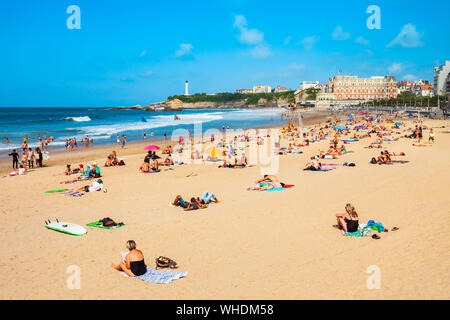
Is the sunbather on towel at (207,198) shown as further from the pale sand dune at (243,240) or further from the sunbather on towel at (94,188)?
the sunbather on towel at (94,188)

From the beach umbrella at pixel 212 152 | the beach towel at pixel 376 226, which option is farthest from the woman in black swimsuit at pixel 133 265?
the beach umbrella at pixel 212 152

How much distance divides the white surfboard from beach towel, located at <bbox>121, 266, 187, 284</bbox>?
219 cm

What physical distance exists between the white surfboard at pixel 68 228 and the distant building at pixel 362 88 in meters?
130

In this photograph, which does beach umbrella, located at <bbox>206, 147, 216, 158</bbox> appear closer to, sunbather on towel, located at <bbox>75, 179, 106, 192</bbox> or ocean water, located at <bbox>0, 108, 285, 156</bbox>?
sunbather on towel, located at <bbox>75, 179, 106, 192</bbox>

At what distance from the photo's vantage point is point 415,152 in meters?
17.2

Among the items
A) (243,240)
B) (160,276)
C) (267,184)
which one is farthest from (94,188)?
(160,276)

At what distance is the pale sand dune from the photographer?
15.4ft

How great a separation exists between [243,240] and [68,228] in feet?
11.7

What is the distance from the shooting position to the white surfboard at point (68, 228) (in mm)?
6948

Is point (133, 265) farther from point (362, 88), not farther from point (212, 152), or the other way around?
point (362, 88)

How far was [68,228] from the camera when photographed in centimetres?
708

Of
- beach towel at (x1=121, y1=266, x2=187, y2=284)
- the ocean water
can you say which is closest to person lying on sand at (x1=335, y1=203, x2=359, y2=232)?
beach towel at (x1=121, y1=266, x2=187, y2=284)
